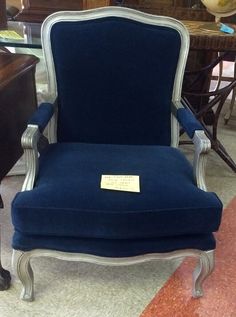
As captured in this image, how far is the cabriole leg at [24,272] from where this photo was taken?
1.25 m

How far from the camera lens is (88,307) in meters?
1.37

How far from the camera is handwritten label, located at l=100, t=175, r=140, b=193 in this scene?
1.22 metres

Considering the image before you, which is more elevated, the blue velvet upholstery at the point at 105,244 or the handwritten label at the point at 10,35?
the handwritten label at the point at 10,35

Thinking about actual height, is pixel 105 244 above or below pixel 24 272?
above

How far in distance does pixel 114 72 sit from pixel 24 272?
0.88 metres

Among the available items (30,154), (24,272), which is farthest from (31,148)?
(24,272)

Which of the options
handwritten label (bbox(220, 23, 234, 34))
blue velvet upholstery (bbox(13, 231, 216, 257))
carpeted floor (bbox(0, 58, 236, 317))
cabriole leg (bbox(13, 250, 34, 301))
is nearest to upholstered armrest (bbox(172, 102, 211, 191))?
blue velvet upholstery (bbox(13, 231, 216, 257))

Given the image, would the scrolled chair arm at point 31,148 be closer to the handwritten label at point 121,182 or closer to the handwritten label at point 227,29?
the handwritten label at point 121,182

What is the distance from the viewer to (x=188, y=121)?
1436 millimetres

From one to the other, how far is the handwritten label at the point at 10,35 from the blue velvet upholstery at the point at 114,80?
0.34 metres

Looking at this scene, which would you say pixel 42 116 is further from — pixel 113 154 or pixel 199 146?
pixel 199 146

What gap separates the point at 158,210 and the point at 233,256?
0.68 meters

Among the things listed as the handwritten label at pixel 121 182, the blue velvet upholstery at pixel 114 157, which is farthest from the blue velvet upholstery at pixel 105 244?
the handwritten label at pixel 121 182

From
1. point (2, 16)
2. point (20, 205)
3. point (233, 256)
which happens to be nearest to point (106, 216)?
point (20, 205)
